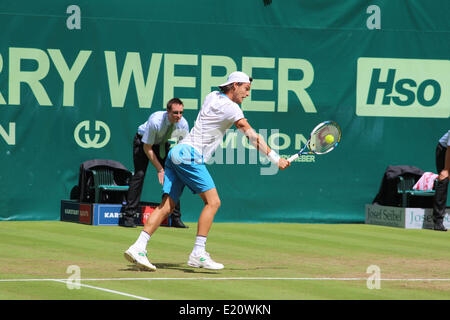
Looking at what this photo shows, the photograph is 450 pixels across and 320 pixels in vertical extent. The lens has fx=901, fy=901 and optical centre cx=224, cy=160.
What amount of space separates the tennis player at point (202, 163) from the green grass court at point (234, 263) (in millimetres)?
377

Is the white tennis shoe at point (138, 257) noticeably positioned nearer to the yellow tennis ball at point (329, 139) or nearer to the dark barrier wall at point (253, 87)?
the yellow tennis ball at point (329, 139)

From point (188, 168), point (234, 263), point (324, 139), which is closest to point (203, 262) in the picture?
point (234, 263)

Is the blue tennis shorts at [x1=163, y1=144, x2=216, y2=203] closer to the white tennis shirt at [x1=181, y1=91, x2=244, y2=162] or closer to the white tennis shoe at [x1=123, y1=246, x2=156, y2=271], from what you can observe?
the white tennis shirt at [x1=181, y1=91, x2=244, y2=162]

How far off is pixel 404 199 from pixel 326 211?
4.85ft

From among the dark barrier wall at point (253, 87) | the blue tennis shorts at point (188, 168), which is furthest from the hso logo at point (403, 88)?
the blue tennis shorts at point (188, 168)

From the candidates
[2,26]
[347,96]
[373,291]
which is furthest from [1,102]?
[373,291]

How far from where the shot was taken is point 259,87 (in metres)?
14.7

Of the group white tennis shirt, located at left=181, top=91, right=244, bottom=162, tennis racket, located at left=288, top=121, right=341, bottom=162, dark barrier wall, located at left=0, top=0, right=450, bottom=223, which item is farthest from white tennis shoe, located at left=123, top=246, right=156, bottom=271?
dark barrier wall, located at left=0, top=0, right=450, bottom=223

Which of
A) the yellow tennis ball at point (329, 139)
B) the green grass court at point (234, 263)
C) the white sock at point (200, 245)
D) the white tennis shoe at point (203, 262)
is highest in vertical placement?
the yellow tennis ball at point (329, 139)

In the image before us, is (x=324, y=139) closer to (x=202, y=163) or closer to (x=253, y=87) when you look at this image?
(x=202, y=163)

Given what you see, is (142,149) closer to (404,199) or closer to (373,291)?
(404,199)

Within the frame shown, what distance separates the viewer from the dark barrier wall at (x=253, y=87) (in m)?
13.9

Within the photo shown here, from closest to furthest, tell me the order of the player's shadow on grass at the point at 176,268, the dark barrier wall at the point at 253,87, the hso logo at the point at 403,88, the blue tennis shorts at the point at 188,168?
1. the blue tennis shorts at the point at 188,168
2. the player's shadow on grass at the point at 176,268
3. the dark barrier wall at the point at 253,87
4. the hso logo at the point at 403,88

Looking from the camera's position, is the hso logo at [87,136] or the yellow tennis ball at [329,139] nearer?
the yellow tennis ball at [329,139]
